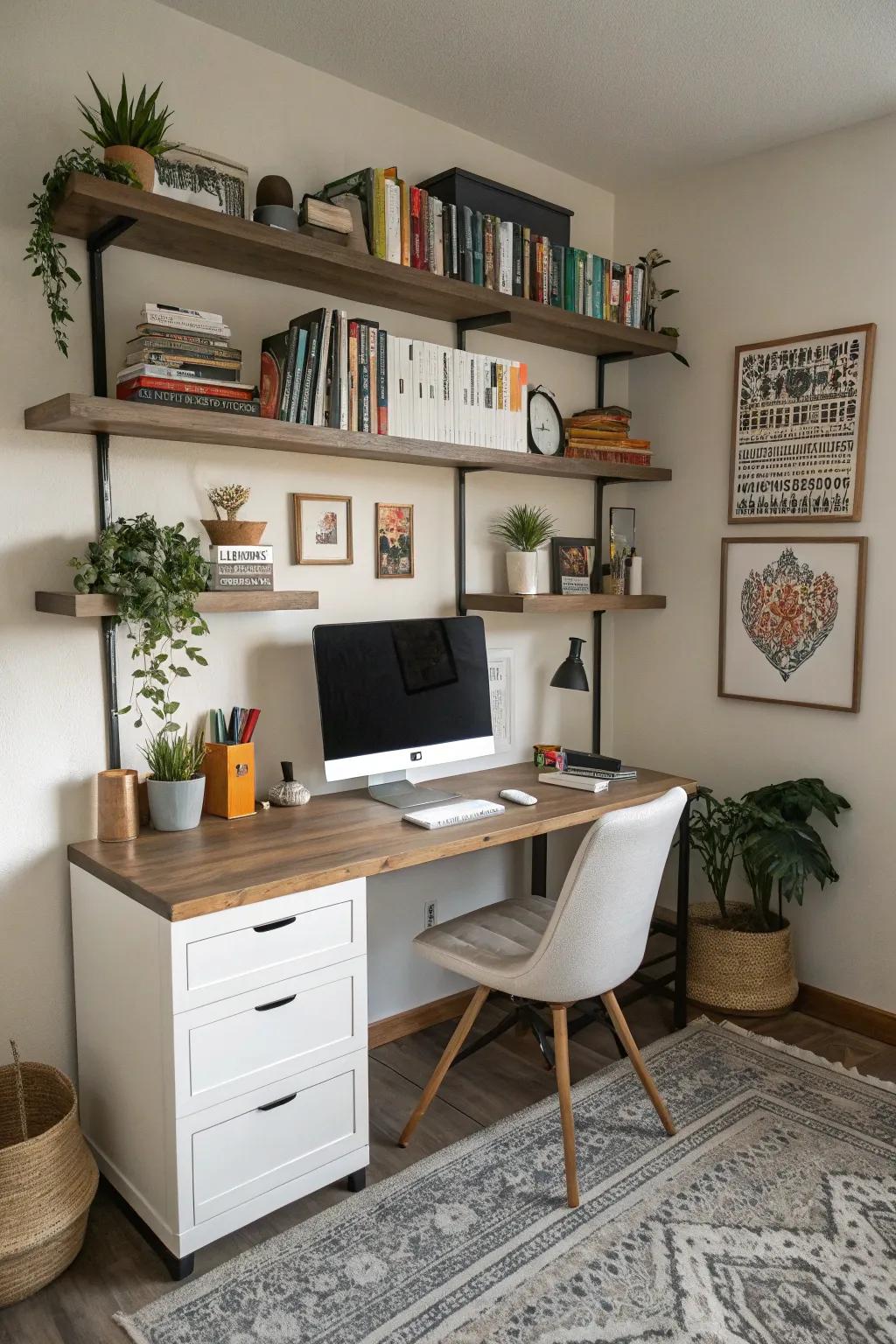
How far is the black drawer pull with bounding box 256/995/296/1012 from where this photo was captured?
1.97 m

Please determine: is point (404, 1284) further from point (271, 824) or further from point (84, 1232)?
point (271, 824)

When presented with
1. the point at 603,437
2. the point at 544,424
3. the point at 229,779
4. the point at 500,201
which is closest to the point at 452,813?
the point at 229,779

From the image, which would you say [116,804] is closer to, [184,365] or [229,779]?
[229,779]

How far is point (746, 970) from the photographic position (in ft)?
9.70

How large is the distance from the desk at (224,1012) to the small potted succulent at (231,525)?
2.19ft

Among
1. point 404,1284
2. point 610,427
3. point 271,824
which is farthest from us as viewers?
point 610,427

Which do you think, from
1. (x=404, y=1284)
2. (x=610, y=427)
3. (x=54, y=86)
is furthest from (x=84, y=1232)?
(x=610, y=427)

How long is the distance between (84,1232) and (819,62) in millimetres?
3143

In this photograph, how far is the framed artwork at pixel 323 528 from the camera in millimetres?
2572

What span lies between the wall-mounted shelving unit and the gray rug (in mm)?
1151

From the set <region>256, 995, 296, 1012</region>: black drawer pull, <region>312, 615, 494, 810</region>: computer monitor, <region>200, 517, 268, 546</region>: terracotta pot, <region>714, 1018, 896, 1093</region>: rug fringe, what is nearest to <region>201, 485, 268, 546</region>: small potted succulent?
<region>200, 517, 268, 546</region>: terracotta pot

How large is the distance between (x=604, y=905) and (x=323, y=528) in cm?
122

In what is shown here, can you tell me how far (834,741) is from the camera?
298 cm

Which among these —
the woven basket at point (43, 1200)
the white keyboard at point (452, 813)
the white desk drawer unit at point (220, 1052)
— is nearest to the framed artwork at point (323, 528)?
the white keyboard at point (452, 813)
